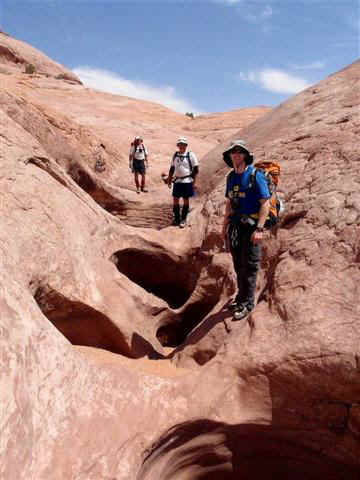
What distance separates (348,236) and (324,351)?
1.12 m


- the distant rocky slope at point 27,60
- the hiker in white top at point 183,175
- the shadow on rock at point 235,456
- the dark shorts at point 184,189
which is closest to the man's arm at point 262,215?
the shadow on rock at point 235,456

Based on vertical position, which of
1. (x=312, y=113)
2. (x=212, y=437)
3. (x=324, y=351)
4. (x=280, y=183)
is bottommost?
(x=212, y=437)

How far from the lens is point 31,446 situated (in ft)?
9.07

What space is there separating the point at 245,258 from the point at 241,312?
58 centimetres

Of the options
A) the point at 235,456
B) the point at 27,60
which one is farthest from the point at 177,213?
the point at 27,60

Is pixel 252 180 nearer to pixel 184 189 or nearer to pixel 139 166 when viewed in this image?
pixel 184 189

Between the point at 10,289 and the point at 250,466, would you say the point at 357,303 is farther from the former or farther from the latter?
the point at 10,289

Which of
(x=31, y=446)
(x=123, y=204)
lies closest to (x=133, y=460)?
(x=31, y=446)

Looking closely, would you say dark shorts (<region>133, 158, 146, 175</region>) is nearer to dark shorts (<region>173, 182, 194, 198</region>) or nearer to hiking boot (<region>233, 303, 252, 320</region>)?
dark shorts (<region>173, 182, 194, 198</region>)

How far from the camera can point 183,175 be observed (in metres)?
7.61

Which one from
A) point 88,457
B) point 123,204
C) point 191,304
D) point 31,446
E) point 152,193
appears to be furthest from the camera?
point 152,193

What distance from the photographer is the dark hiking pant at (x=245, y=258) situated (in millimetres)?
4098

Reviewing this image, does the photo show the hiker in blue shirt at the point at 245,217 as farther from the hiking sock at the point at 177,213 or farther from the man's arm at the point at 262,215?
the hiking sock at the point at 177,213

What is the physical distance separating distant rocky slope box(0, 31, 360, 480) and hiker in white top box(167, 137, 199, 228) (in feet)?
→ 4.72
